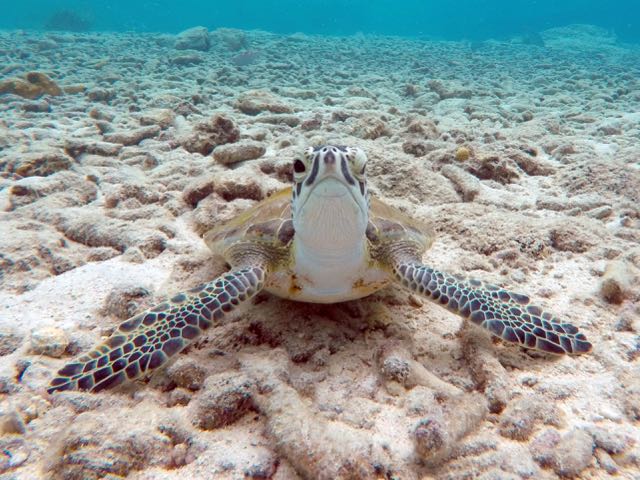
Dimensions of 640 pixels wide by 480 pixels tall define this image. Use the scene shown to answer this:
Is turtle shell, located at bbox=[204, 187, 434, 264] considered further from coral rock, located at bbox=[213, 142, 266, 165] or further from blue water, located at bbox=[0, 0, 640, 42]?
blue water, located at bbox=[0, 0, 640, 42]

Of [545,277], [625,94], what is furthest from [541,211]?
[625,94]

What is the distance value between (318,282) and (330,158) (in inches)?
33.5

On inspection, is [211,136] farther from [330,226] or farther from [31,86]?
[31,86]

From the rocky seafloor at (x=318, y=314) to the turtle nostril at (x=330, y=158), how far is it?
3.62 feet

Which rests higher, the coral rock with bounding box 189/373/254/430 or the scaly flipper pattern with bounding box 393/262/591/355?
the scaly flipper pattern with bounding box 393/262/591/355

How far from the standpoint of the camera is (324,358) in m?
2.35

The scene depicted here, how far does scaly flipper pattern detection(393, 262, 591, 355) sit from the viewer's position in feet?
7.54

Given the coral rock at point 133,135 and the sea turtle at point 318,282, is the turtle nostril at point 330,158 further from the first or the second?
the coral rock at point 133,135

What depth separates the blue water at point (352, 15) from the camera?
53906mm

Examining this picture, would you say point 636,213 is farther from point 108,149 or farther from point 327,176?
point 108,149

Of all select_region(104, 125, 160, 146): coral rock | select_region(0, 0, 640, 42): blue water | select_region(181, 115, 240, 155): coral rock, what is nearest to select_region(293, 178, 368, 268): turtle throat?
select_region(181, 115, 240, 155): coral rock

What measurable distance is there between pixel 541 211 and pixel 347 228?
10.2 feet

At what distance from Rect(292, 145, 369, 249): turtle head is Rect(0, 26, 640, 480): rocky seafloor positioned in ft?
2.06

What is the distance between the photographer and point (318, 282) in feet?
8.69
